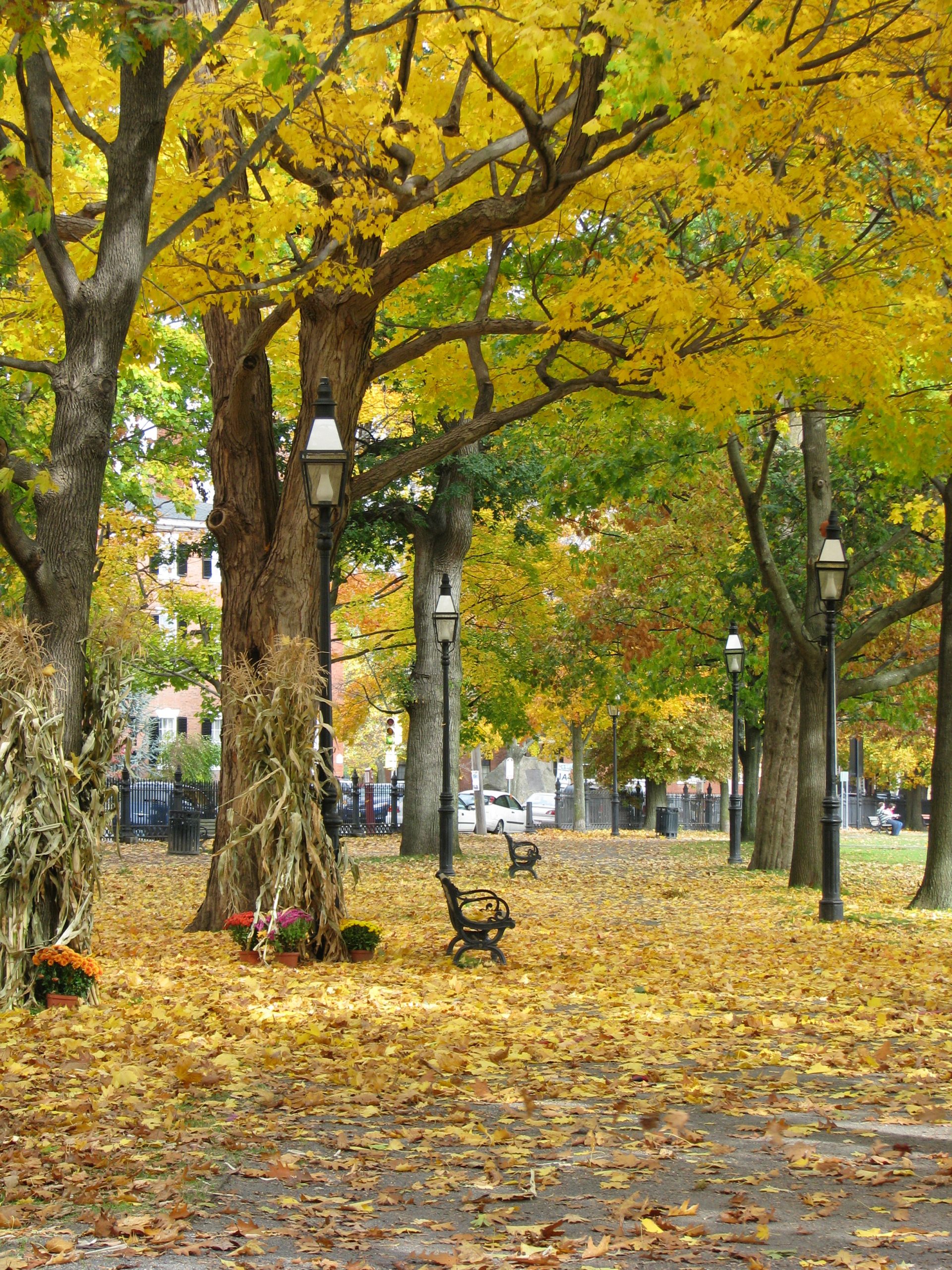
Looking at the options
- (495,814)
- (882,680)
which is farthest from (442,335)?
(495,814)

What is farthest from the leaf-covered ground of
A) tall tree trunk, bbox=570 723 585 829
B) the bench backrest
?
tall tree trunk, bbox=570 723 585 829

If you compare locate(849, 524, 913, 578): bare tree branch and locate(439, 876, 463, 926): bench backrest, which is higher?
locate(849, 524, 913, 578): bare tree branch

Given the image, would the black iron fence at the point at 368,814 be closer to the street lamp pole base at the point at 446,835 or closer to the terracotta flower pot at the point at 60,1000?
the street lamp pole base at the point at 446,835

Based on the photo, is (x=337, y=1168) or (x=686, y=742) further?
(x=686, y=742)

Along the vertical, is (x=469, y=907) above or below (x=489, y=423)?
below

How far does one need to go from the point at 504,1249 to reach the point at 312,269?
9159 mm

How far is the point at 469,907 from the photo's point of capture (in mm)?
16891

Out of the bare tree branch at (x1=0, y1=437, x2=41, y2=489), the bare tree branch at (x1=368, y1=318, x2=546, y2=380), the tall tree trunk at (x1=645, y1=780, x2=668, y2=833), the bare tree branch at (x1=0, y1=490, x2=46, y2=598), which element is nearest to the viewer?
the bare tree branch at (x1=0, y1=490, x2=46, y2=598)

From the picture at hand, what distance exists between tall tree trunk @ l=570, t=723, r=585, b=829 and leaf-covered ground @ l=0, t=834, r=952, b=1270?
35977 millimetres

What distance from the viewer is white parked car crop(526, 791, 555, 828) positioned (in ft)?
184

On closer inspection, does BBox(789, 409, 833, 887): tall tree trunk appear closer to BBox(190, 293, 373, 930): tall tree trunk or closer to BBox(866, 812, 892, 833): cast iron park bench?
BBox(190, 293, 373, 930): tall tree trunk

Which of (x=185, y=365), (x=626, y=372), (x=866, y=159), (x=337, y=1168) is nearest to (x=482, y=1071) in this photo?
(x=337, y=1168)

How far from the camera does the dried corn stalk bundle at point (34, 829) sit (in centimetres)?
868

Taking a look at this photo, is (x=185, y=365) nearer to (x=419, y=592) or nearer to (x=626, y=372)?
(x=419, y=592)
